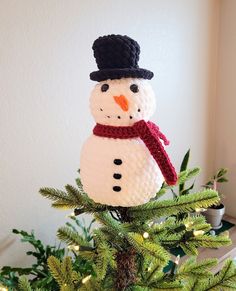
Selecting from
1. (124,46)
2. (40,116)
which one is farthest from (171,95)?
(124,46)

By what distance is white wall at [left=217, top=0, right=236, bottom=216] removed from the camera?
4.36ft

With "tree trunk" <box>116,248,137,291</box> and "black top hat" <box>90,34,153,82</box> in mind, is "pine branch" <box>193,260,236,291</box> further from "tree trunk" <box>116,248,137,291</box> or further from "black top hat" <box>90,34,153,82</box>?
"black top hat" <box>90,34,153,82</box>

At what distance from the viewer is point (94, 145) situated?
0.45 metres

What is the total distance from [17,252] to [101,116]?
0.74 m

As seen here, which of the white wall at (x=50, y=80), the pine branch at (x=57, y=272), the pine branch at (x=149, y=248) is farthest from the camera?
the white wall at (x=50, y=80)

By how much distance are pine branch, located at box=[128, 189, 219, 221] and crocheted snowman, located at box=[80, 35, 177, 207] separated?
50mm

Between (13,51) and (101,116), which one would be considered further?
(13,51)

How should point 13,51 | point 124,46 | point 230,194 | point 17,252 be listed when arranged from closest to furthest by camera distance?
point 124,46 → point 13,51 → point 17,252 → point 230,194

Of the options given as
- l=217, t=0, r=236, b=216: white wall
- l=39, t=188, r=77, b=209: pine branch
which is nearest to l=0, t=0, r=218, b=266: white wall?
l=217, t=0, r=236, b=216: white wall

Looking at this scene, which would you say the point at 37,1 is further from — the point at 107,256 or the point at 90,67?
the point at 107,256

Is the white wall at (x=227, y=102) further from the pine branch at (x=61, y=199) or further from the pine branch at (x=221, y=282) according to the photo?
the pine branch at (x=61, y=199)

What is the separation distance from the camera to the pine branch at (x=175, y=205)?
482 millimetres

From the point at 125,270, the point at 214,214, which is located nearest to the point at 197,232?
the point at 125,270

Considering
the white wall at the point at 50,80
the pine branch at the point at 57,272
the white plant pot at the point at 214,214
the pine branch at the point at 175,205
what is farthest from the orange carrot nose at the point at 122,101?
the white plant pot at the point at 214,214
